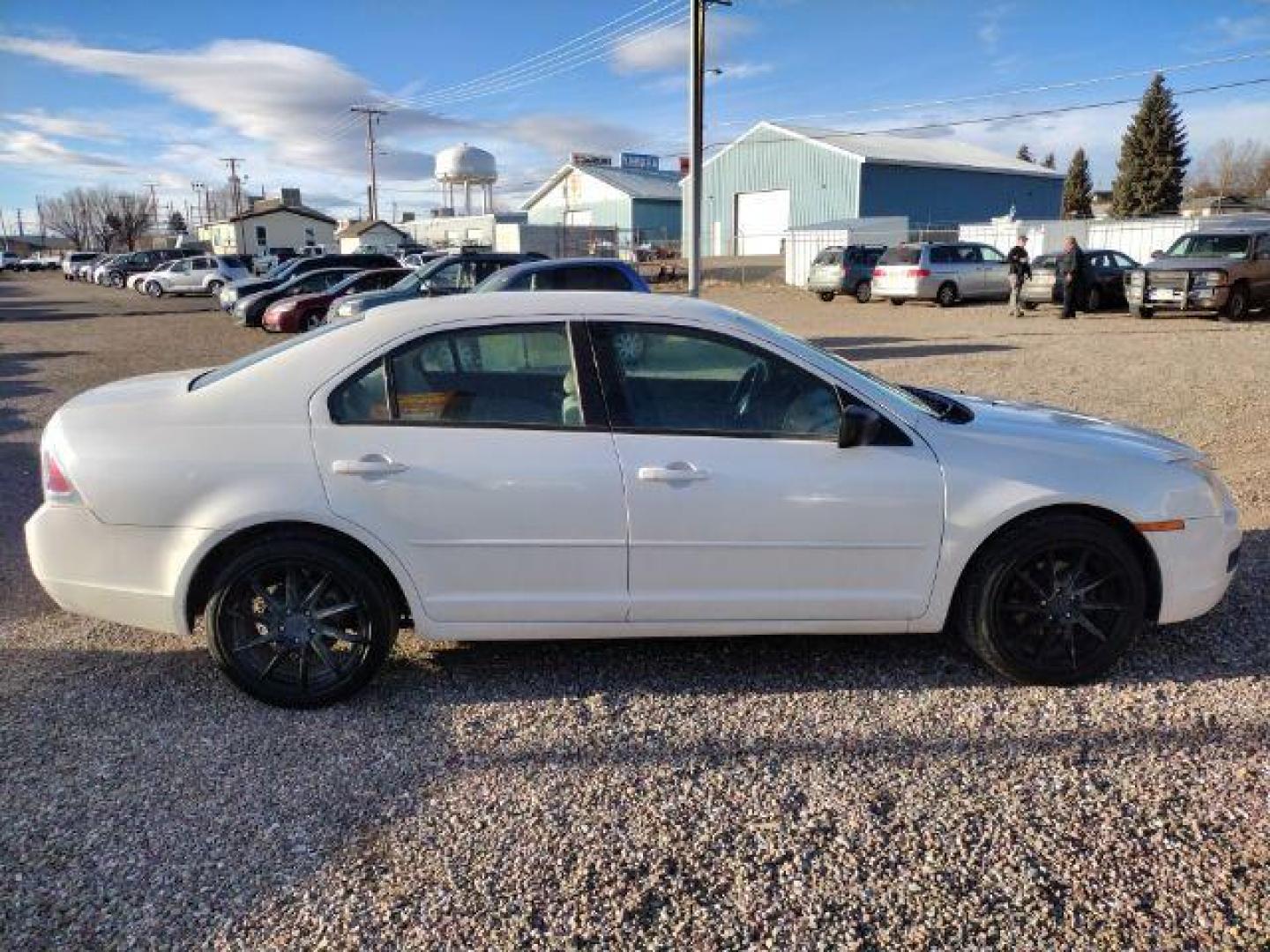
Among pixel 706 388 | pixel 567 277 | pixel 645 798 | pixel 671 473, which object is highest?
pixel 567 277

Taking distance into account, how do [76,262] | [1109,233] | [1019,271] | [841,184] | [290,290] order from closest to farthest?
1. [1019,271]
2. [290,290]
3. [1109,233]
4. [841,184]
5. [76,262]

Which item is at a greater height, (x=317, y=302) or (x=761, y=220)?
(x=761, y=220)

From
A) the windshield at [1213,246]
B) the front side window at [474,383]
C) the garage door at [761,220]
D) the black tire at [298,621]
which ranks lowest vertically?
the black tire at [298,621]

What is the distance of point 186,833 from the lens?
2.90m

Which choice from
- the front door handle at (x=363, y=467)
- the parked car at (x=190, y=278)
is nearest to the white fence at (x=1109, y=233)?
the front door handle at (x=363, y=467)

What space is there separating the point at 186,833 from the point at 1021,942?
244cm

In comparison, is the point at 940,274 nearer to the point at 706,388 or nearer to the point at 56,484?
the point at 706,388

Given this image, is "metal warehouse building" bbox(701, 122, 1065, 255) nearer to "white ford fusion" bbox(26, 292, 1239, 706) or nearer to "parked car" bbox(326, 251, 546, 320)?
"parked car" bbox(326, 251, 546, 320)

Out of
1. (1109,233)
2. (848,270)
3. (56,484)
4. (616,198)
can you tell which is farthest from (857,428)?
(616,198)

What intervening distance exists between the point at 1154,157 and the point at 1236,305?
1943 inches

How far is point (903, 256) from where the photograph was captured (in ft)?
83.0

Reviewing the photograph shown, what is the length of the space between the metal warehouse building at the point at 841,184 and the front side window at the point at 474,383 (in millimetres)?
45932

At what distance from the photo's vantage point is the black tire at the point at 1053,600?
369 cm

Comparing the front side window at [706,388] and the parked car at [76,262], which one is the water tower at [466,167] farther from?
the front side window at [706,388]
